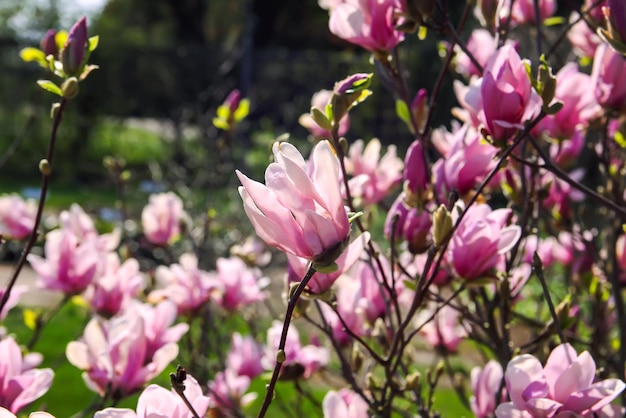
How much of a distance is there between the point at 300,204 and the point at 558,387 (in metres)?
0.36

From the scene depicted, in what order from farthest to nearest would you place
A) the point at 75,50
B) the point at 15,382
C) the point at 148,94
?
the point at 148,94 < the point at 75,50 < the point at 15,382

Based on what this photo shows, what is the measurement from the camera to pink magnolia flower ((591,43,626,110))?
4.39 ft

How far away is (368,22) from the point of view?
4.26 ft

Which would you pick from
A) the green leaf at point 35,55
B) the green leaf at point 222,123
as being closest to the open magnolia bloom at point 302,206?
the green leaf at point 35,55

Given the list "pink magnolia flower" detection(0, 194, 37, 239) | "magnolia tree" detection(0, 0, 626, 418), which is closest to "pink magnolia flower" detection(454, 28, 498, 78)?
"magnolia tree" detection(0, 0, 626, 418)

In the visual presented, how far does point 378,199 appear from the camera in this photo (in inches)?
66.4

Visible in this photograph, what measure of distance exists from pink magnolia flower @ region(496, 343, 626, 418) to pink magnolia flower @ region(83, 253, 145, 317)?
92 centimetres

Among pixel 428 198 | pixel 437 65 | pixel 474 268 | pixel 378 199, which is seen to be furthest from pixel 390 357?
pixel 437 65

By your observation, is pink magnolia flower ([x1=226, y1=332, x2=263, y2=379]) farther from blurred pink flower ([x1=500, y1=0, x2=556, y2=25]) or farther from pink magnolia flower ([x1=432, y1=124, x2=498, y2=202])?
blurred pink flower ([x1=500, y1=0, x2=556, y2=25])

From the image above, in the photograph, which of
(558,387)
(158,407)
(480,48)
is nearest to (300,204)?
(158,407)

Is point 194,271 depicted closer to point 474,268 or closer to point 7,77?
point 474,268

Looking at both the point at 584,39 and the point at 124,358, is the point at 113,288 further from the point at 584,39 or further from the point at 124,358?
the point at 584,39

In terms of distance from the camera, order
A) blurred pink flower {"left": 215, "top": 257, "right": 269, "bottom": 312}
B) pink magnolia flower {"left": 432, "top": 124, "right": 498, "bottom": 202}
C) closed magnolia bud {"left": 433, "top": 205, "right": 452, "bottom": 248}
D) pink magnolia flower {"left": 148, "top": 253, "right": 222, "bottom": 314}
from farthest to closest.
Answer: blurred pink flower {"left": 215, "top": 257, "right": 269, "bottom": 312}, pink magnolia flower {"left": 148, "top": 253, "right": 222, "bottom": 314}, pink magnolia flower {"left": 432, "top": 124, "right": 498, "bottom": 202}, closed magnolia bud {"left": 433, "top": 205, "right": 452, "bottom": 248}

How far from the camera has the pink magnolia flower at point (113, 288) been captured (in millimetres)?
1646
